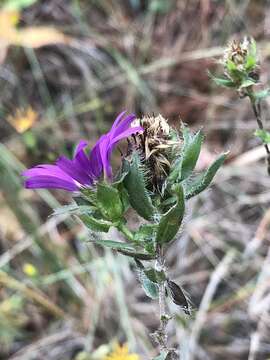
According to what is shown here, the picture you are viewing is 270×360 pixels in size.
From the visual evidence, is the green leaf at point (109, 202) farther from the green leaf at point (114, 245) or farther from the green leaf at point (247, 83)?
the green leaf at point (247, 83)

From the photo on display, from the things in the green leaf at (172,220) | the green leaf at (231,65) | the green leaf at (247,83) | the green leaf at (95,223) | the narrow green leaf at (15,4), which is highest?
the narrow green leaf at (15,4)

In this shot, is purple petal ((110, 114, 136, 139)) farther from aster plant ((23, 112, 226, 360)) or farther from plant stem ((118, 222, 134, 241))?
plant stem ((118, 222, 134, 241))

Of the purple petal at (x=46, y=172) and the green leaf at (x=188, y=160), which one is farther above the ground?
the purple petal at (x=46, y=172)

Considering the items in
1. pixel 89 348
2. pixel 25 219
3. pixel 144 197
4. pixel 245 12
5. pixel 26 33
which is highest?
pixel 26 33

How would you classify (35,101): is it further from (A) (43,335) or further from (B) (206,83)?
(A) (43,335)

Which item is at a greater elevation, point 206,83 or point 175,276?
point 206,83

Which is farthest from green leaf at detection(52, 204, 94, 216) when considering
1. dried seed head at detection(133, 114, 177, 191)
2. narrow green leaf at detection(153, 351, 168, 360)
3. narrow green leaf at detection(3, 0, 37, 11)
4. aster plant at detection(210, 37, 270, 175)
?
narrow green leaf at detection(3, 0, 37, 11)

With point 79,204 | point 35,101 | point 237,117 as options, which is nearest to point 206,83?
point 237,117

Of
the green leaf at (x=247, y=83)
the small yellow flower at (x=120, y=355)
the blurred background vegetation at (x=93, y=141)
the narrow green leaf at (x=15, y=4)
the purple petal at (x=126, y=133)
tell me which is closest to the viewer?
the purple petal at (x=126, y=133)

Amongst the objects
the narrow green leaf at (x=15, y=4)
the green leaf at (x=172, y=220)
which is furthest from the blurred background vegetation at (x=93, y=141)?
the green leaf at (x=172, y=220)
